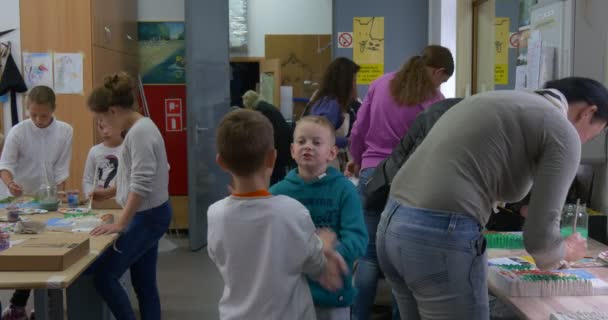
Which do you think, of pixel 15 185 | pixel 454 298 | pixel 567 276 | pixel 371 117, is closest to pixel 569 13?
pixel 371 117

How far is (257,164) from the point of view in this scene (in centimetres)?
180

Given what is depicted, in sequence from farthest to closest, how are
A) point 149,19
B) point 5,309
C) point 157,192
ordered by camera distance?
point 149,19
point 5,309
point 157,192

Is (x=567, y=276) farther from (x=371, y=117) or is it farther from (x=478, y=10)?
(x=478, y=10)

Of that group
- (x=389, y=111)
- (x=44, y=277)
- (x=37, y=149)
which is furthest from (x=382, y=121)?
(x=37, y=149)

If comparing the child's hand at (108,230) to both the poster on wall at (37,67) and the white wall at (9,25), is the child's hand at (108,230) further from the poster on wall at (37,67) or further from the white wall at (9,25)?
the white wall at (9,25)

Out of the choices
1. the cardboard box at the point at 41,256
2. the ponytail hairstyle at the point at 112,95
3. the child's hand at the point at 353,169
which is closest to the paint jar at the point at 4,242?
the cardboard box at the point at 41,256

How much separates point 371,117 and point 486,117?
65.5 inches

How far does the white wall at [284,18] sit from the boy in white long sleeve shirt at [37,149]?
196 inches

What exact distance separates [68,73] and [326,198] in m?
4.27

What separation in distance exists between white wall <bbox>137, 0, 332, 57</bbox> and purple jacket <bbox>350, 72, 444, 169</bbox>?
5641 millimetres

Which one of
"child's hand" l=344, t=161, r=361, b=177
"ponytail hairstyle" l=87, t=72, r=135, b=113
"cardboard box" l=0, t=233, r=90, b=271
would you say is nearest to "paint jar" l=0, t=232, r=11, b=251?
"cardboard box" l=0, t=233, r=90, b=271

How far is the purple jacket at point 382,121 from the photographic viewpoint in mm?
3363

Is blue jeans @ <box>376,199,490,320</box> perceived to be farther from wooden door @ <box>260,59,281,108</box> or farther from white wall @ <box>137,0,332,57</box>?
white wall @ <box>137,0,332,57</box>

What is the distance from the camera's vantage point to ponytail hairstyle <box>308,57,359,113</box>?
4.16 m
